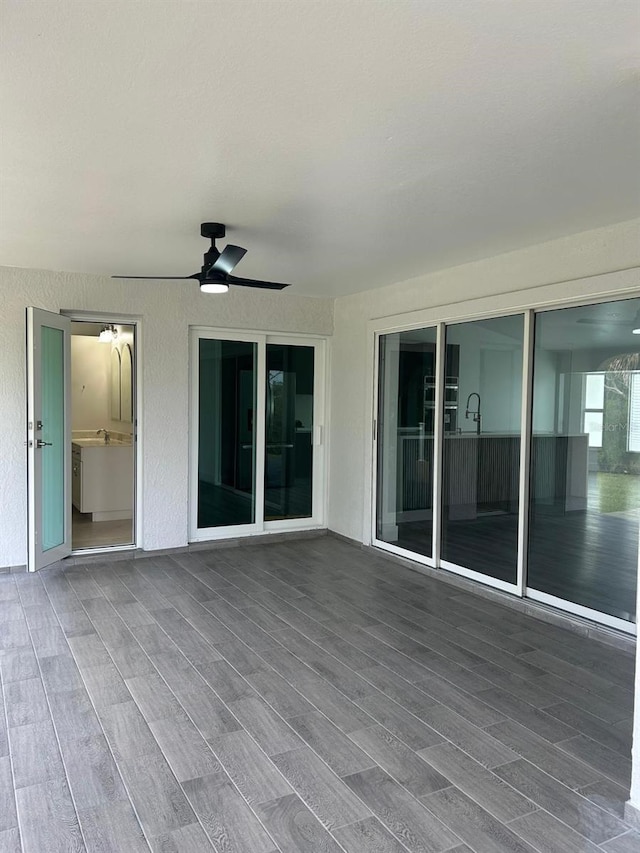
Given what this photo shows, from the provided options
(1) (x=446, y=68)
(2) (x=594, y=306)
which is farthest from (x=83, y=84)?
(2) (x=594, y=306)

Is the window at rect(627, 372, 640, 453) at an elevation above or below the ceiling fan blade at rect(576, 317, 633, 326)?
below

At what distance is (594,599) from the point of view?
3885 mm

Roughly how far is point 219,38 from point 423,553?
4354 millimetres

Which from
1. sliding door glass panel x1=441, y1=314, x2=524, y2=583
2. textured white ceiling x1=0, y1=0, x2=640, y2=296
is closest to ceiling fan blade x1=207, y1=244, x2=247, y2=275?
textured white ceiling x1=0, y1=0, x2=640, y2=296

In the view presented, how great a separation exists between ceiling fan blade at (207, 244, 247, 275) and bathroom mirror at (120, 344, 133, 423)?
13.3 ft

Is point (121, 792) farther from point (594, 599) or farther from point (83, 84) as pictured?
point (594, 599)

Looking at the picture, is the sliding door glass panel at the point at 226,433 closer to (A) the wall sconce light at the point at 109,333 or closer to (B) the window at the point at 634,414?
(A) the wall sconce light at the point at 109,333

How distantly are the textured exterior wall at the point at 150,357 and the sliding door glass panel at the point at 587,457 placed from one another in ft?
9.80

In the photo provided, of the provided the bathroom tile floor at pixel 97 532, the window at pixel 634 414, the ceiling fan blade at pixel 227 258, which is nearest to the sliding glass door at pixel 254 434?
the bathroom tile floor at pixel 97 532

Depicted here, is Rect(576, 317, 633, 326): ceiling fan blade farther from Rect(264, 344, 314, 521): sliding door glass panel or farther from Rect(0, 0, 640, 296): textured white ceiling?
Rect(264, 344, 314, 521): sliding door glass panel

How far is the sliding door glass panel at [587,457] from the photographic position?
3.66 meters

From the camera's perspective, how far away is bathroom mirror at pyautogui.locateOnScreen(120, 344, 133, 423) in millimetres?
7324

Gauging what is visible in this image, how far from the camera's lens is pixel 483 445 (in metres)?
4.70

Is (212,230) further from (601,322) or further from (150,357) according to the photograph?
(601,322)
